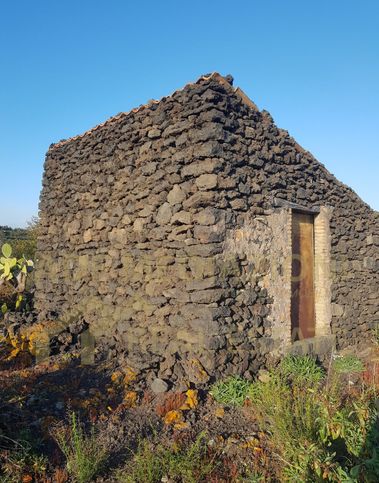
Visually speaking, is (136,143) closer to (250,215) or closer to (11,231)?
(250,215)

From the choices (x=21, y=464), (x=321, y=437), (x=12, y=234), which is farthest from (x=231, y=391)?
(x=12, y=234)

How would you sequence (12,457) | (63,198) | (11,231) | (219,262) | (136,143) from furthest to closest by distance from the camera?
(11,231) < (63,198) < (136,143) < (219,262) < (12,457)

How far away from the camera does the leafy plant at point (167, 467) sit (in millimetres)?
3215

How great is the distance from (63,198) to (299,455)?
6.48m

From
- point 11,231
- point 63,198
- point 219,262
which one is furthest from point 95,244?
point 11,231

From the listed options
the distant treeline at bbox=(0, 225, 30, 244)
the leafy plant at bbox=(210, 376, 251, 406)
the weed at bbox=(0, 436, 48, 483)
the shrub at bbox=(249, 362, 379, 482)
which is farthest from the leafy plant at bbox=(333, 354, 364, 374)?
the distant treeline at bbox=(0, 225, 30, 244)

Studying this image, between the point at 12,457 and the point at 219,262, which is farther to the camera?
the point at 219,262

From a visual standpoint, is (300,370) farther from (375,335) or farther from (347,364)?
(375,335)

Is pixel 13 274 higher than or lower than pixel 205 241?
lower

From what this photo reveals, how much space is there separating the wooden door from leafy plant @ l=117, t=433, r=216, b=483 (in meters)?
3.41

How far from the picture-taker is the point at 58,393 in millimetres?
4914

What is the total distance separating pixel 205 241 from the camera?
16.9ft

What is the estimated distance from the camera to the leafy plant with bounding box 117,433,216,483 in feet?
10.5

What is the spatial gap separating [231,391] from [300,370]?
1354 mm
